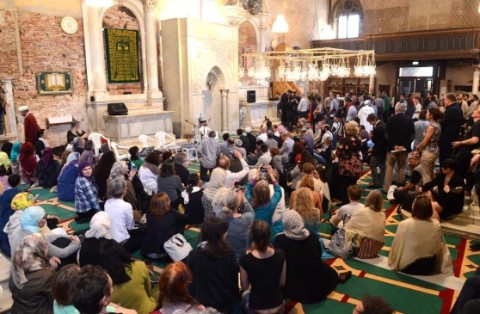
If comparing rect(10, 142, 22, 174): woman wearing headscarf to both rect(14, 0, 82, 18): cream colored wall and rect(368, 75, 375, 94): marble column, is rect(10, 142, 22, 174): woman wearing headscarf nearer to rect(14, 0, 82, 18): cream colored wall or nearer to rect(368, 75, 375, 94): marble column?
rect(14, 0, 82, 18): cream colored wall

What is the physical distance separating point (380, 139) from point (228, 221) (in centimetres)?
432

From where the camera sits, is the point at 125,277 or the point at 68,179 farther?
the point at 68,179

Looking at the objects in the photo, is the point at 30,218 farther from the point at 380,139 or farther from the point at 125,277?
the point at 380,139

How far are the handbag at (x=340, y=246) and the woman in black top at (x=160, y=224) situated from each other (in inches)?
73.7

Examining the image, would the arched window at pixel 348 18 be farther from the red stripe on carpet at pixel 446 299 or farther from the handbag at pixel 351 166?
the red stripe on carpet at pixel 446 299

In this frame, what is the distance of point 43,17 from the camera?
34.6 feet

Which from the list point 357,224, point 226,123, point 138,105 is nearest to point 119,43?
point 138,105

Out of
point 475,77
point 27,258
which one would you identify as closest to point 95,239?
point 27,258

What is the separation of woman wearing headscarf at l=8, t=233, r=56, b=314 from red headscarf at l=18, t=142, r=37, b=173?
5.95 metres

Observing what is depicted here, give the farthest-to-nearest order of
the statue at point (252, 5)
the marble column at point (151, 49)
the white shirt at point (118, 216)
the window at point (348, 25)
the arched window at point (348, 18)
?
the window at point (348, 25) → the arched window at point (348, 18) → the statue at point (252, 5) → the marble column at point (151, 49) → the white shirt at point (118, 216)

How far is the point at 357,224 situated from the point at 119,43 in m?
9.96

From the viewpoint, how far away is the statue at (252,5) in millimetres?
16702

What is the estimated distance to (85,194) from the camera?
6023mm

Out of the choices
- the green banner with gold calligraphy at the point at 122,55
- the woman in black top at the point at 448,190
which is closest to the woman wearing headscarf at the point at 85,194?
the woman in black top at the point at 448,190
